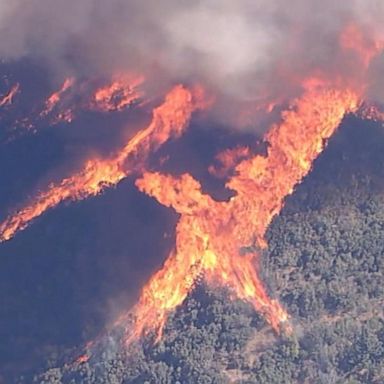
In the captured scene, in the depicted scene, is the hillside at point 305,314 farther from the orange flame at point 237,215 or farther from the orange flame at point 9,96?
the orange flame at point 9,96

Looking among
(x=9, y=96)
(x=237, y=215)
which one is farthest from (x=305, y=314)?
(x=9, y=96)

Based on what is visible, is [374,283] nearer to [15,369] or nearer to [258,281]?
[258,281]

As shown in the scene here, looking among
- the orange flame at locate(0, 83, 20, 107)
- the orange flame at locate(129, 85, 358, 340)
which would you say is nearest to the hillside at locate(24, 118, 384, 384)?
the orange flame at locate(129, 85, 358, 340)

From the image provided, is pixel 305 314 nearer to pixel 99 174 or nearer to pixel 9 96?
pixel 99 174

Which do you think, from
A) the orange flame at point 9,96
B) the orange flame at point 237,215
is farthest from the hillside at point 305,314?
the orange flame at point 9,96

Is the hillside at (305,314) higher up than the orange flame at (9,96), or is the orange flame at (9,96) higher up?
the orange flame at (9,96)

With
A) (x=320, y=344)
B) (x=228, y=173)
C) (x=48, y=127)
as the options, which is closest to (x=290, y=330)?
(x=320, y=344)

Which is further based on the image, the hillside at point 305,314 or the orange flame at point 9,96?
the orange flame at point 9,96
